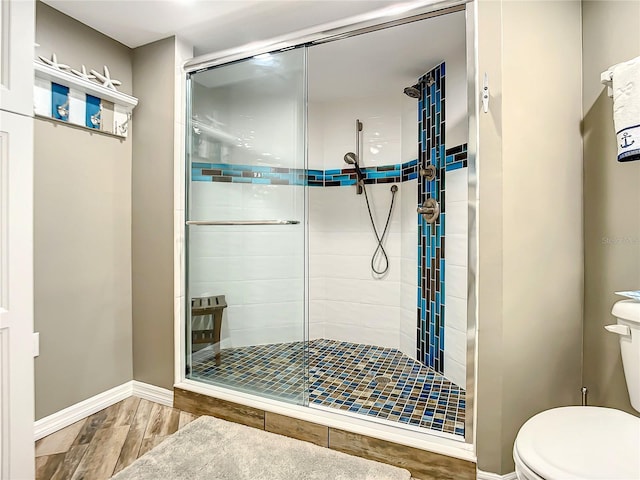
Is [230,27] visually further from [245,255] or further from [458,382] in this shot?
[458,382]

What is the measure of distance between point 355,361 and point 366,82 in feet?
7.15

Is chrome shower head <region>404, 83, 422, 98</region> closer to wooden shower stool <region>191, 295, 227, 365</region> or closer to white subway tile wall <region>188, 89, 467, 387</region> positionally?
white subway tile wall <region>188, 89, 467, 387</region>

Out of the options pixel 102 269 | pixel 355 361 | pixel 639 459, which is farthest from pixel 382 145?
pixel 639 459

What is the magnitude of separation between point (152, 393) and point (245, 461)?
95 centimetres

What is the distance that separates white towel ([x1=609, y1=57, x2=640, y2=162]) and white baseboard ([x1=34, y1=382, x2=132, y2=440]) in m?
2.83

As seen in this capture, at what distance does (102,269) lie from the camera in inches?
86.4

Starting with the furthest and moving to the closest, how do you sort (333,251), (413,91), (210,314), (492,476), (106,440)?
(333,251) → (413,91) → (210,314) → (106,440) → (492,476)

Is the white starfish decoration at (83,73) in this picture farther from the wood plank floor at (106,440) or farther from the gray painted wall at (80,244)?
the wood plank floor at (106,440)

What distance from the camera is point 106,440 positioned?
186 cm

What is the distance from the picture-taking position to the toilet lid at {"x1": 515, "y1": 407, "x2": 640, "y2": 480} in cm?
95

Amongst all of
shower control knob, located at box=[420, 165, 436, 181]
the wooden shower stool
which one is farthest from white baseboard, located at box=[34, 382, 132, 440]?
shower control knob, located at box=[420, 165, 436, 181]

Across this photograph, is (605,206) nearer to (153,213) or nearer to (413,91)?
(413,91)

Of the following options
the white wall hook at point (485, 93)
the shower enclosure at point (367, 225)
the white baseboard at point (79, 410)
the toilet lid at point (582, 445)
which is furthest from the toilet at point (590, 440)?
the white baseboard at point (79, 410)

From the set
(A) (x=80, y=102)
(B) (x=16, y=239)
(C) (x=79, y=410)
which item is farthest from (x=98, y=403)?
(A) (x=80, y=102)
